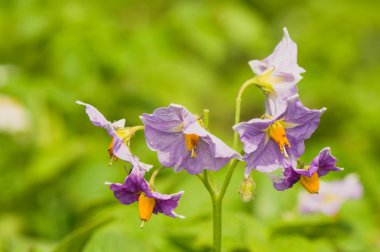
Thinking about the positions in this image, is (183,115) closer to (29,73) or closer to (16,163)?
(16,163)

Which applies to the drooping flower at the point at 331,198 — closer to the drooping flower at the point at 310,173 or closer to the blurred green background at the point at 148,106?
the blurred green background at the point at 148,106

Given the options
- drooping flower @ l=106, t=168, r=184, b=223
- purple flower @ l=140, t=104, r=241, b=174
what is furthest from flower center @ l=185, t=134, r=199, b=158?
drooping flower @ l=106, t=168, r=184, b=223

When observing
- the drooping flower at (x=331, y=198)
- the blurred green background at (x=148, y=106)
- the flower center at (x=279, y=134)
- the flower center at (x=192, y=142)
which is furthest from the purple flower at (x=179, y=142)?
the drooping flower at (x=331, y=198)

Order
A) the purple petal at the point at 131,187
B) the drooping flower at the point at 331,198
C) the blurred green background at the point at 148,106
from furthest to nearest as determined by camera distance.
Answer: the drooping flower at the point at 331,198 → the blurred green background at the point at 148,106 → the purple petal at the point at 131,187

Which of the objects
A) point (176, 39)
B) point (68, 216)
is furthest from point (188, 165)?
point (176, 39)

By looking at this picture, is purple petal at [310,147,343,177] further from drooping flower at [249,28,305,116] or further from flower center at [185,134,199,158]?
flower center at [185,134,199,158]

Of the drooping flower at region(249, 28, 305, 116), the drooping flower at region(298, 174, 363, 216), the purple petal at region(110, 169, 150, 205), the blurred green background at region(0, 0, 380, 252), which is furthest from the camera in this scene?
the drooping flower at region(298, 174, 363, 216)

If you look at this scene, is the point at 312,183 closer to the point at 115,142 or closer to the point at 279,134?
the point at 279,134
